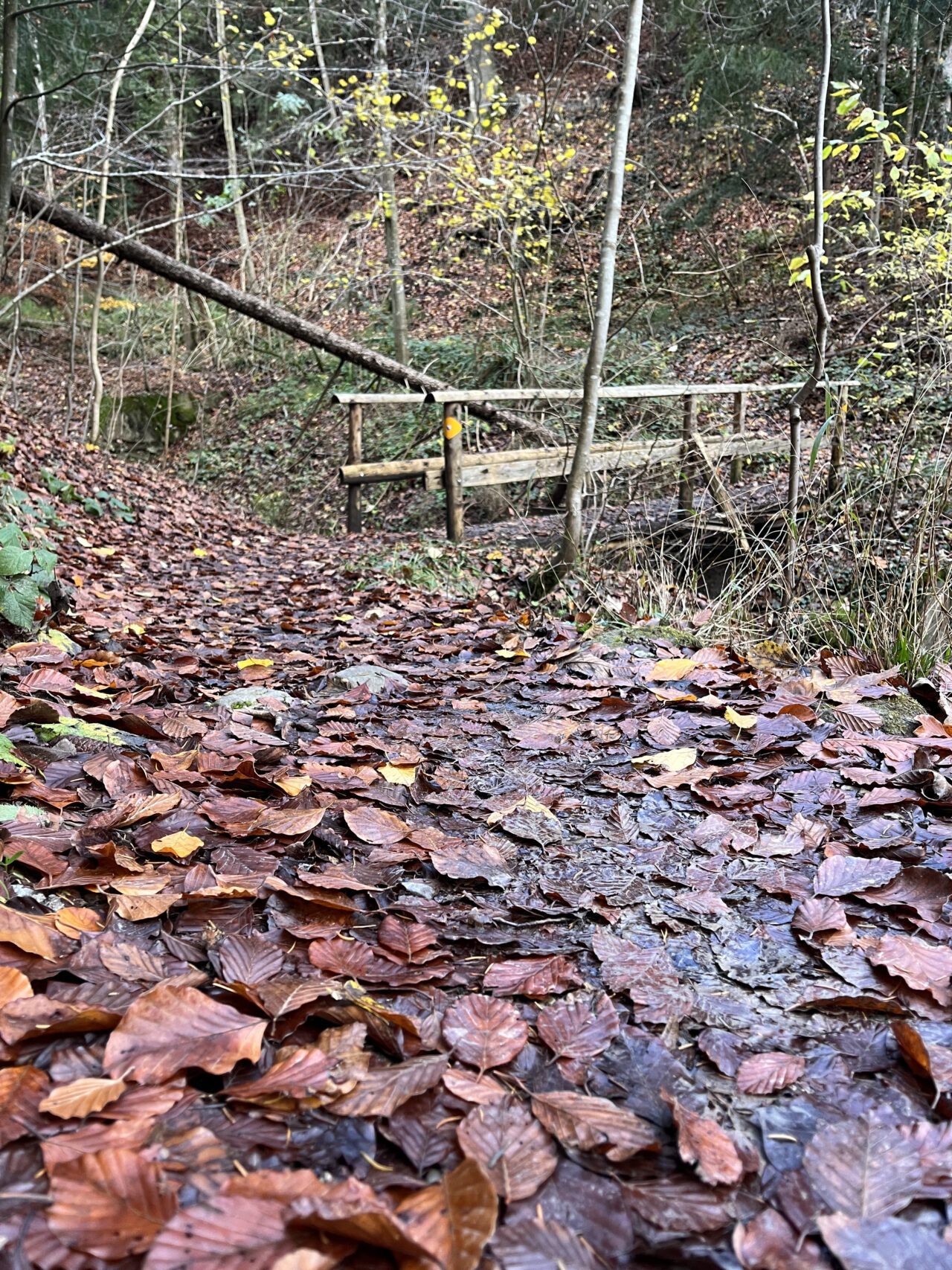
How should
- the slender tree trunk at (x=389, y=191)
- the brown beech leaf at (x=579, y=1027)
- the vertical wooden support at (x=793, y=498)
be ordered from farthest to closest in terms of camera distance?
the slender tree trunk at (x=389, y=191)
the vertical wooden support at (x=793, y=498)
the brown beech leaf at (x=579, y=1027)

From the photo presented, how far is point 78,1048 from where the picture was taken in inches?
42.5

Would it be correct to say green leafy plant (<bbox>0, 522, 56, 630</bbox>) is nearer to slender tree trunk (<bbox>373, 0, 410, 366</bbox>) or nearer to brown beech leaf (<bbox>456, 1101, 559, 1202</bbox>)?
brown beech leaf (<bbox>456, 1101, 559, 1202</bbox>)

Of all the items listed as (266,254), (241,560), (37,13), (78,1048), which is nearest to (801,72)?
(266,254)

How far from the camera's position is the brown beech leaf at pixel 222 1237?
79 centimetres

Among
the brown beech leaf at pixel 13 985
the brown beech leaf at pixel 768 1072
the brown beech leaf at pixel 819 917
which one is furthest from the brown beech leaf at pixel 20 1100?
the brown beech leaf at pixel 819 917

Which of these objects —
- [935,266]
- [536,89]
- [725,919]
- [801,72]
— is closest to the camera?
[725,919]

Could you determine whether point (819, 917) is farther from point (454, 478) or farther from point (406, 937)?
point (454, 478)

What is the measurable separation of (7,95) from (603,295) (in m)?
4.19

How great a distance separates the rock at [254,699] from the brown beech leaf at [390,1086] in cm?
165

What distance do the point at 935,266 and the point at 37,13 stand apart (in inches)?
302

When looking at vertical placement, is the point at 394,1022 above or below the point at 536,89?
below

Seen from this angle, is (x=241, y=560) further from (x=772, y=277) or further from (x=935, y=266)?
(x=772, y=277)

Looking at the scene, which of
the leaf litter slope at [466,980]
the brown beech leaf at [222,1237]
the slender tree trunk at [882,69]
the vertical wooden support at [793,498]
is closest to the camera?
the brown beech leaf at [222,1237]

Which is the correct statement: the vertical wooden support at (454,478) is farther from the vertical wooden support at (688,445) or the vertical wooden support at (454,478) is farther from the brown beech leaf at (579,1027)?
the brown beech leaf at (579,1027)
